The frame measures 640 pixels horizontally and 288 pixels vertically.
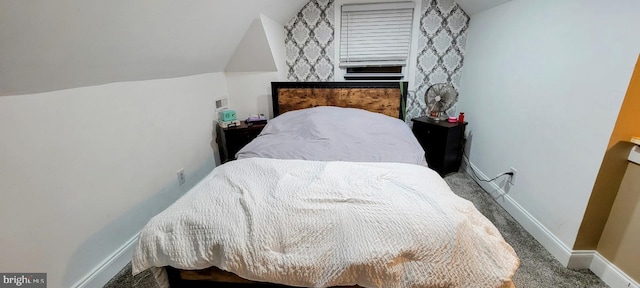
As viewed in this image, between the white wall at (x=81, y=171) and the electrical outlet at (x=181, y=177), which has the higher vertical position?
the white wall at (x=81, y=171)

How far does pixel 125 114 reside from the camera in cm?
169

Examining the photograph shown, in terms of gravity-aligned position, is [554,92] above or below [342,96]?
above

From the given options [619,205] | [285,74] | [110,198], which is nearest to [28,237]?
[110,198]

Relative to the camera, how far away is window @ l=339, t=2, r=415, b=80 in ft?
9.32

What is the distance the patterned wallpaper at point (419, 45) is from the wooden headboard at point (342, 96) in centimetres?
29

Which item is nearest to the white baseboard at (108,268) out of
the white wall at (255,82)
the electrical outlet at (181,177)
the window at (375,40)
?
the electrical outlet at (181,177)

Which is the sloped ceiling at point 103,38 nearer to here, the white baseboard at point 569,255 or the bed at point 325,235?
the bed at point 325,235

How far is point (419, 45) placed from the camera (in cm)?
289

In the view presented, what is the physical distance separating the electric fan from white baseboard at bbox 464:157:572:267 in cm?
78

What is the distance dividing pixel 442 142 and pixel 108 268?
2908 millimetres

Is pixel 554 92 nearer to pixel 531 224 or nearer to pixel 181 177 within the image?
pixel 531 224

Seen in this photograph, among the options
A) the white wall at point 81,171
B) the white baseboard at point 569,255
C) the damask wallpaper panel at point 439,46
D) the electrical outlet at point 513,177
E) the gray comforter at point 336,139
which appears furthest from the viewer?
the damask wallpaper panel at point 439,46

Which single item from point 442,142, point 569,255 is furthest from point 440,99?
point 569,255

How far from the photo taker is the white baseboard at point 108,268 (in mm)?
1453
